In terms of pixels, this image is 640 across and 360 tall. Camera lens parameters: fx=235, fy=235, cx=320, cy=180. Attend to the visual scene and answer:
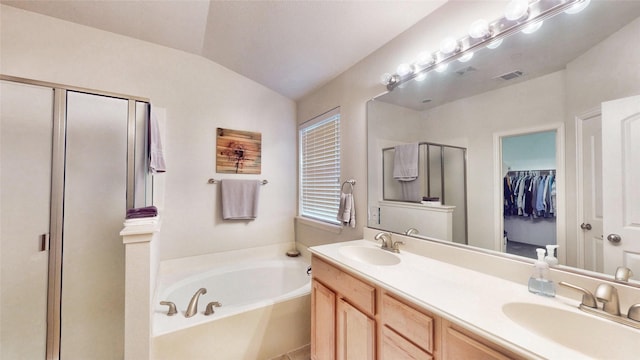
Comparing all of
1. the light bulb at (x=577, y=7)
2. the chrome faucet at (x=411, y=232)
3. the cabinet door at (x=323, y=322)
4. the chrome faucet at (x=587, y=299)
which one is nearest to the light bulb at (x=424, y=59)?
the light bulb at (x=577, y=7)

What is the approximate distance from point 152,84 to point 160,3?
746mm

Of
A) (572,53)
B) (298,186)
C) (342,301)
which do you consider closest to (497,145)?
(572,53)

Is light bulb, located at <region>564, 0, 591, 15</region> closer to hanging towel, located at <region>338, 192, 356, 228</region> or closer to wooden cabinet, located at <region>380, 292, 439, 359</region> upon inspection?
wooden cabinet, located at <region>380, 292, 439, 359</region>

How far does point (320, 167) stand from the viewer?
108 inches

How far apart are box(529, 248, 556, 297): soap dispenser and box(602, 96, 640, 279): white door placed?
181 mm

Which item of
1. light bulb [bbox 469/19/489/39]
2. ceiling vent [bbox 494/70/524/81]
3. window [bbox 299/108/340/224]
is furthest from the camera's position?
window [bbox 299/108/340/224]

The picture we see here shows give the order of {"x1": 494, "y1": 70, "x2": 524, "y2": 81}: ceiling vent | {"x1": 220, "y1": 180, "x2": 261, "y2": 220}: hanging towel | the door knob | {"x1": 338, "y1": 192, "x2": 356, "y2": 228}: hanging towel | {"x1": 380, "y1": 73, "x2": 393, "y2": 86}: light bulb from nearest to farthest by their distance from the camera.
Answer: the door knob < {"x1": 494, "y1": 70, "x2": 524, "y2": 81}: ceiling vent < {"x1": 380, "y1": 73, "x2": 393, "y2": 86}: light bulb < {"x1": 338, "y1": 192, "x2": 356, "y2": 228}: hanging towel < {"x1": 220, "y1": 180, "x2": 261, "y2": 220}: hanging towel

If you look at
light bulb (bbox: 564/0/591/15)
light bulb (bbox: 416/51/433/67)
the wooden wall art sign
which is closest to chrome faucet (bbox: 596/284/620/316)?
light bulb (bbox: 564/0/591/15)

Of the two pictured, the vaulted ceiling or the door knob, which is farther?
the vaulted ceiling

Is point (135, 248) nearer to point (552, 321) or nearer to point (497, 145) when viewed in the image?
point (552, 321)

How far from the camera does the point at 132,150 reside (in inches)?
67.2

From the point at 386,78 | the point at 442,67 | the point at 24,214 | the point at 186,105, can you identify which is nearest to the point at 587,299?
the point at 442,67

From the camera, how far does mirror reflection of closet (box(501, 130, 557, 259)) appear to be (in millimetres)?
1043

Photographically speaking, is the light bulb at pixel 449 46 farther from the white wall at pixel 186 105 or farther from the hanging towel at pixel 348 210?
the white wall at pixel 186 105
